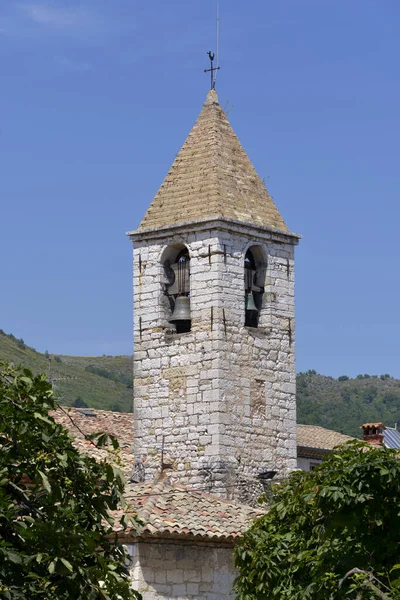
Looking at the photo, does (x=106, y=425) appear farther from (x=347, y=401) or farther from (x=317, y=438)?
(x=347, y=401)

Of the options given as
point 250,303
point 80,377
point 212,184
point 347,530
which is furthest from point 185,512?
point 80,377

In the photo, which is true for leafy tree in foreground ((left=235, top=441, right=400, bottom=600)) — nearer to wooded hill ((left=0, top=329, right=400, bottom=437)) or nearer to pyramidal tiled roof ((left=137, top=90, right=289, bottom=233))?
pyramidal tiled roof ((left=137, top=90, right=289, bottom=233))

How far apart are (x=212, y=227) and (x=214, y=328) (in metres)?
1.85

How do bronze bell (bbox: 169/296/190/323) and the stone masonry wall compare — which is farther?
bronze bell (bbox: 169/296/190/323)

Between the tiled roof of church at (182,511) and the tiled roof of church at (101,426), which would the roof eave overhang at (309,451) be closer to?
the tiled roof of church at (101,426)

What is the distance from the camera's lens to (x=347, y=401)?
79.7m

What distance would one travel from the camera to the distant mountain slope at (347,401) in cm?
6888

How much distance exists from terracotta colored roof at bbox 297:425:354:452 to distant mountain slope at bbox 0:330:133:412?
17341 millimetres

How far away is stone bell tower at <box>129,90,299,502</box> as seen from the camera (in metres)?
29.1

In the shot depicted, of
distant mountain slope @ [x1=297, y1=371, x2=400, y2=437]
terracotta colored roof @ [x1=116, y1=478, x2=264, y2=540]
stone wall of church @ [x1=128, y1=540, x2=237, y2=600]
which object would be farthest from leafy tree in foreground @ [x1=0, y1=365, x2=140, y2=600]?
distant mountain slope @ [x1=297, y1=371, x2=400, y2=437]

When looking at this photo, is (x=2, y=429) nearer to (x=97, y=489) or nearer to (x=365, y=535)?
(x=97, y=489)

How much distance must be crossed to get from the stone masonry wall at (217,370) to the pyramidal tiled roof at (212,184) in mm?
359

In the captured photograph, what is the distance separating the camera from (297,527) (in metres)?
20.7

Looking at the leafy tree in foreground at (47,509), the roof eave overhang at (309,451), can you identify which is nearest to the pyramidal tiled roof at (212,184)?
the roof eave overhang at (309,451)
